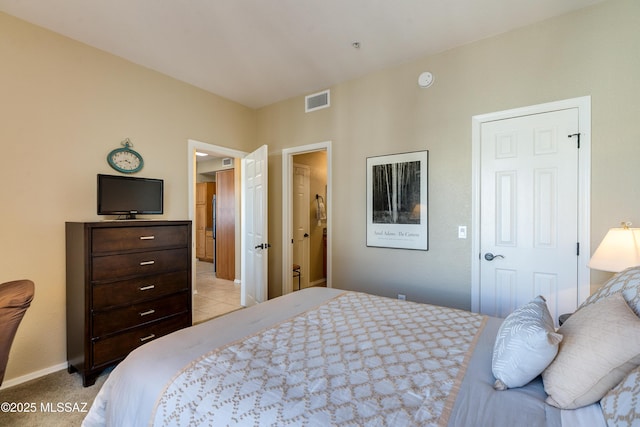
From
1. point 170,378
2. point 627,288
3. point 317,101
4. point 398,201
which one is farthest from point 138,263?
→ point 627,288

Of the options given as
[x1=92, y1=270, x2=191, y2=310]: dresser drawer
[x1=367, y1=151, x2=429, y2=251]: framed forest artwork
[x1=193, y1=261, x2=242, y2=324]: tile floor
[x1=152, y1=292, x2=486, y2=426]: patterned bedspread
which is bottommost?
[x1=193, y1=261, x2=242, y2=324]: tile floor

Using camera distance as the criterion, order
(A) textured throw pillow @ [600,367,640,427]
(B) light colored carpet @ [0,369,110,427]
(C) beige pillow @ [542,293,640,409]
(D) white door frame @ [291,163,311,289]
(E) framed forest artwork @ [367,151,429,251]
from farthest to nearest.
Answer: (D) white door frame @ [291,163,311,289], (E) framed forest artwork @ [367,151,429,251], (B) light colored carpet @ [0,369,110,427], (C) beige pillow @ [542,293,640,409], (A) textured throw pillow @ [600,367,640,427]

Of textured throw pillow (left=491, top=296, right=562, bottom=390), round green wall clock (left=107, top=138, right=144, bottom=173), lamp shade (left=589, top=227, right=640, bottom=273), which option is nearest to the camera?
textured throw pillow (left=491, top=296, right=562, bottom=390)

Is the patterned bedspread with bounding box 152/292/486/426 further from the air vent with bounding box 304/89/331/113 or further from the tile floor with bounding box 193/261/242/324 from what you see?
the air vent with bounding box 304/89/331/113

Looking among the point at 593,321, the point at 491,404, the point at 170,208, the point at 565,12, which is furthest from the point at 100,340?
the point at 565,12

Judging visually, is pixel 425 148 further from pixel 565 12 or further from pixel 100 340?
pixel 100 340

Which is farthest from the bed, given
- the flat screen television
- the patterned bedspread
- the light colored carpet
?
the flat screen television

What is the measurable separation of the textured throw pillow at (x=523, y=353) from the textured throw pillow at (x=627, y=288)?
0.97 ft

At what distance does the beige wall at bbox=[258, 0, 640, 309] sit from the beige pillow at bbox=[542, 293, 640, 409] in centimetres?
170

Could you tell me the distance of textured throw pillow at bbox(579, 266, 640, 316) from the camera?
1.06 metres

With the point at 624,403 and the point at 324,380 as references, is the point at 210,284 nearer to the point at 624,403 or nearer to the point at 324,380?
the point at 324,380

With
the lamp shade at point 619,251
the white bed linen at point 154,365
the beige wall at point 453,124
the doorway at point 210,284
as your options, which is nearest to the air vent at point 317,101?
the beige wall at point 453,124

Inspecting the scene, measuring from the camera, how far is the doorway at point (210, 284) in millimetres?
3509

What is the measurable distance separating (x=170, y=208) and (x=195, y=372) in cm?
260
